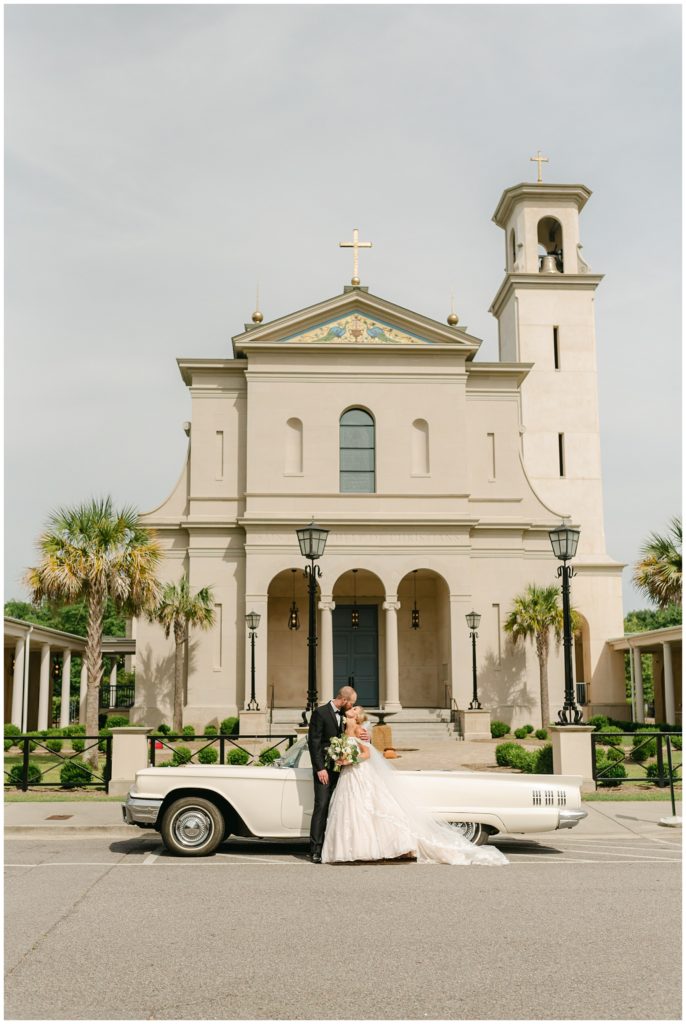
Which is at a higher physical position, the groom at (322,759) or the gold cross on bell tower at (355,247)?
the gold cross on bell tower at (355,247)

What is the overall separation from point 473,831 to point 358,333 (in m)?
28.2

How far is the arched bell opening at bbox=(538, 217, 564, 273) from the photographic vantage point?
43.2 meters

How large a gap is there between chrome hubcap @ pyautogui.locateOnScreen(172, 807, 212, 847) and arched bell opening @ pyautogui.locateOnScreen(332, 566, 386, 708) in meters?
25.6

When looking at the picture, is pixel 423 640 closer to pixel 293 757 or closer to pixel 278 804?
pixel 293 757

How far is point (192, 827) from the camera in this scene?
1082 cm

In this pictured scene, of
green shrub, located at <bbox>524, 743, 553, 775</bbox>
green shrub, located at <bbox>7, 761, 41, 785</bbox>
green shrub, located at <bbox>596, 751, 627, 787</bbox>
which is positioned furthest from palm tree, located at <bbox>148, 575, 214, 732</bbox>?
green shrub, located at <bbox>596, 751, 627, 787</bbox>

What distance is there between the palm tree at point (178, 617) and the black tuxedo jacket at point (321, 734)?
22.4 m

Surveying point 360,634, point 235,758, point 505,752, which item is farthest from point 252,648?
point 235,758

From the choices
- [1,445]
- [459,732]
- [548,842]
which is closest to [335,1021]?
[1,445]

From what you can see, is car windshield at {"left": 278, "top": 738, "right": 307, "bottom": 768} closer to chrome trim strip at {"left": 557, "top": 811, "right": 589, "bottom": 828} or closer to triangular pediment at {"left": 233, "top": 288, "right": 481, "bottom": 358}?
chrome trim strip at {"left": 557, "top": 811, "right": 589, "bottom": 828}

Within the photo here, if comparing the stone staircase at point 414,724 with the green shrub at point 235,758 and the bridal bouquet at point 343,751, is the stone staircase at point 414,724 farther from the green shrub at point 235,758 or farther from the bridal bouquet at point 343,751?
the bridal bouquet at point 343,751

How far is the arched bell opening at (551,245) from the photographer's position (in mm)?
43188

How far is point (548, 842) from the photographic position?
39.4ft

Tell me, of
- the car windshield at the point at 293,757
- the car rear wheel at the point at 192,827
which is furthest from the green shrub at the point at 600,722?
the car rear wheel at the point at 192,827
